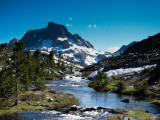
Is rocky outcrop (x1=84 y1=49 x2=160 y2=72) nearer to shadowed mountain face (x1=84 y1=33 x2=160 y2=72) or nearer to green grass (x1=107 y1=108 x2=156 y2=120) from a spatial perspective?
shadowed mountain face (x1=84 y1=33 x2=160 y2=72)

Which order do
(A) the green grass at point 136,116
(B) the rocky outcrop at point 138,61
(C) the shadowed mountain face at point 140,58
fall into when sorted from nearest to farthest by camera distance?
(A) the green grass at point 136,116 < (B) the rocky outcrop at point 138,61 < (C) the shadowed mountain face at point 140,58

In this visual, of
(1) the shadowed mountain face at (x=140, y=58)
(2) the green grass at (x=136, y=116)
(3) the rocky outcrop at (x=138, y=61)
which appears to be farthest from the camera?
(1) the shadowed mountain face at (x=140, y=58)

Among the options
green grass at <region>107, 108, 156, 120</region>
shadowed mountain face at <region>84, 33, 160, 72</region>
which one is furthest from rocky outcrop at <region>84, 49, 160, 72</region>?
green grass at <region>107, 108, 156, 120</region>

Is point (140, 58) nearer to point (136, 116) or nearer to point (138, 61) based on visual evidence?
point (138, 61)

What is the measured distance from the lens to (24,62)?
97.5 feet

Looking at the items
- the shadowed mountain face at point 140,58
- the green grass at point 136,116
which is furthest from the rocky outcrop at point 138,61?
the green grass at point 136,116

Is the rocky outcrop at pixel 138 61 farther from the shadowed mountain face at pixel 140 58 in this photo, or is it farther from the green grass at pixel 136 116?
the green grass at pixel 136 116

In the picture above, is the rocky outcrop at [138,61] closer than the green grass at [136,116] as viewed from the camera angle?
No

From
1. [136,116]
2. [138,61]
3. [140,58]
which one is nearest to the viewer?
[136,116]

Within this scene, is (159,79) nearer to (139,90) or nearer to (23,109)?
(139,90)

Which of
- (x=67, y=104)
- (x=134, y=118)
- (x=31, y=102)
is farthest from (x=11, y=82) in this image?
(x=134, y=118)

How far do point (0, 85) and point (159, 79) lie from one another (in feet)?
161

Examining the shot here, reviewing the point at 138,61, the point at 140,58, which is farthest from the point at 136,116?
the point at 140,58

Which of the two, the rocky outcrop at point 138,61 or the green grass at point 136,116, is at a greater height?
the rocky outcrop at point 138,61
